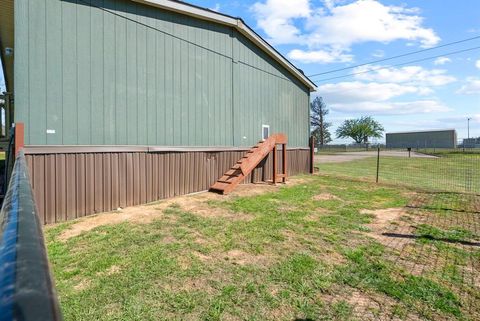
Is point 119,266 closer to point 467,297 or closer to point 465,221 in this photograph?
point 467,297

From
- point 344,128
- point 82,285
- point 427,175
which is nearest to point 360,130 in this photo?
point 344,128

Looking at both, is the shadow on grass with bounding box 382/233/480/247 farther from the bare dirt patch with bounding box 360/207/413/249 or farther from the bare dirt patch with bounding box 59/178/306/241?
the bare dirt patch with bounding box 59/178/306/241

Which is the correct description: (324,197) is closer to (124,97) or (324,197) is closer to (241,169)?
(241,169)

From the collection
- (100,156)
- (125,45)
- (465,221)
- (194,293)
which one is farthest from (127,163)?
(465,221)

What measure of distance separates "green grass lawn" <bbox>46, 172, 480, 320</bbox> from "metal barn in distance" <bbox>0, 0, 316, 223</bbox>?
4.18ft

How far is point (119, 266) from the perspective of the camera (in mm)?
3436

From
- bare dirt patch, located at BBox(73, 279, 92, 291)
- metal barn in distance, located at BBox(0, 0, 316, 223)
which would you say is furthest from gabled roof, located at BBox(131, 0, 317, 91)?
bare dirt patch, located at BBox(73, 279, 92, 291)

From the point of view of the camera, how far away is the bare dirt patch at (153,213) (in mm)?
5020

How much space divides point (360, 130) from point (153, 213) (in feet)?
249

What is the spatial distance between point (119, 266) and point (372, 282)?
2753mm

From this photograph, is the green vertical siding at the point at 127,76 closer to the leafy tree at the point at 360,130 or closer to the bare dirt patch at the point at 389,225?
the bare dirt patch at the point at 389,225

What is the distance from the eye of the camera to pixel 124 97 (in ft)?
21.3

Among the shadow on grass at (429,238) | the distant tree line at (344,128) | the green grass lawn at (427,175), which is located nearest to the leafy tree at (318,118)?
the distant tree line at (344,128)

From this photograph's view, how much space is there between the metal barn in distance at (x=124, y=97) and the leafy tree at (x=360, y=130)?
7055 cm
